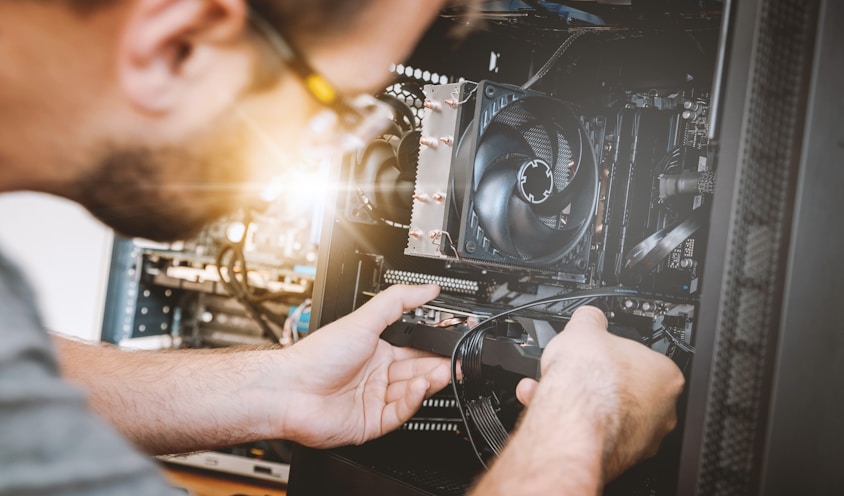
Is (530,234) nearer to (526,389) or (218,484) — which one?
(526,389)

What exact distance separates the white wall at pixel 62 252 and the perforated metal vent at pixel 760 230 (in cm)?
136

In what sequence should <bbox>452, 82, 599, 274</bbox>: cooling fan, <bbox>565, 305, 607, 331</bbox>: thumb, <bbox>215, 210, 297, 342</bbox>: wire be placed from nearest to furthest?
<bbox>565, 305, 607, 331</bbox>: thumb → <bbox>452, 82, 599, 274</bbox>: cooling fan → <bbox>215, 210, 297, 342</bbox>: wire

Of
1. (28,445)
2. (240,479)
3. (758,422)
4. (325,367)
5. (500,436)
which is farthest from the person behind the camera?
(240,479)

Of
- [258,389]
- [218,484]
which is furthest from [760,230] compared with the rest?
[218,484]

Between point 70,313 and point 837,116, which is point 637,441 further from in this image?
point 70,313

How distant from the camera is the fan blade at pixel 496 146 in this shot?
0.88 metres

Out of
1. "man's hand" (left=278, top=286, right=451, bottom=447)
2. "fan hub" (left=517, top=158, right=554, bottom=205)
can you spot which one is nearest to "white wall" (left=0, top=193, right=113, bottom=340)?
"man's hand" (left=278, top=286, right=451, bottom=447)

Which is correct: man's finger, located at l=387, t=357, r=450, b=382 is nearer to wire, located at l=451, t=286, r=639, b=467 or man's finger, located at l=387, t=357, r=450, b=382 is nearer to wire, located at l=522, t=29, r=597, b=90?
wire, located at l=451, t=286, r=639, b=467

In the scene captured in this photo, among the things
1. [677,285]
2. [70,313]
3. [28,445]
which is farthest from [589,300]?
[70,313]

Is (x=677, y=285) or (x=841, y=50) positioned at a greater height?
(x=841, y=50)

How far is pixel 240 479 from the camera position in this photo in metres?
1.43

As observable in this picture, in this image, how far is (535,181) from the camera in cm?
92

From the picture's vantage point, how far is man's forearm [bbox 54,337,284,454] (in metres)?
0.93

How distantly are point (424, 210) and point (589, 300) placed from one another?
29 centimetres
